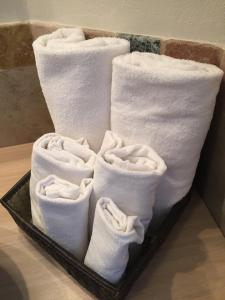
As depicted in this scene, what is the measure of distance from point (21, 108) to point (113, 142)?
33 cm

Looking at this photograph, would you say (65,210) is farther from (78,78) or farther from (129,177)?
(78,78)

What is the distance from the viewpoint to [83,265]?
514mm

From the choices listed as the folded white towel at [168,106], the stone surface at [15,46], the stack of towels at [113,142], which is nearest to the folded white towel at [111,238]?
the stack of towels at [113,142]

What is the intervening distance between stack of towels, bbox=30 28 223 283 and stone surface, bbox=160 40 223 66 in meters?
0.04

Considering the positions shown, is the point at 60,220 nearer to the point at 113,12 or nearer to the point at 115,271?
the point at 115,271

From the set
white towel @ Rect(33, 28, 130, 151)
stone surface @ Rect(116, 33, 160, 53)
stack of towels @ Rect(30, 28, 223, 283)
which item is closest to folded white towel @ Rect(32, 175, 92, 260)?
stack of towels @ Rect(30, 28, 223, 283)

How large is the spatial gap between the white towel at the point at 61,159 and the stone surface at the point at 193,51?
0.73 ft

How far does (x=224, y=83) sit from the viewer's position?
55cm

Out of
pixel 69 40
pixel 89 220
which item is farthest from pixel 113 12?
pixel 89 220

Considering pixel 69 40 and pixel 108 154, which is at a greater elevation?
pixel 69 40

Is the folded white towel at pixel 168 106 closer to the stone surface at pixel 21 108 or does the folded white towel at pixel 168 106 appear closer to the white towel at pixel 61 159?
the white towel at pixel 61 159

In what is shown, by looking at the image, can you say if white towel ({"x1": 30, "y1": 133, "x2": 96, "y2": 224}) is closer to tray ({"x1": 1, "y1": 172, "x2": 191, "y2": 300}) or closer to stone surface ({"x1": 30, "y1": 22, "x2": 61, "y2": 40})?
tray ({"x1": 1, "y1": 172, "x2": 191, "y2": 300})

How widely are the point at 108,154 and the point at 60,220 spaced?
0.43 feet

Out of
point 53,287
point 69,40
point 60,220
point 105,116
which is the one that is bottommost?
point 53,287
